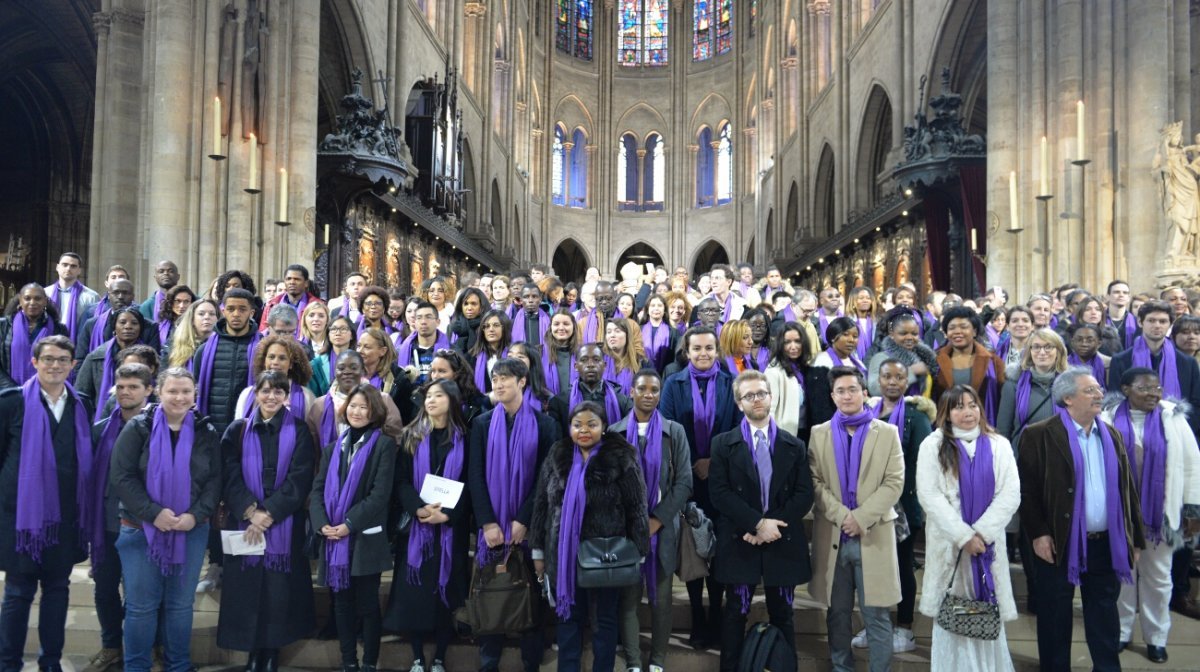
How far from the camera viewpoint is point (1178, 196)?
37.4 ft

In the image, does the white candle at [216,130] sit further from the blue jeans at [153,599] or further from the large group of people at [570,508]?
the blue jeans at [153,599]

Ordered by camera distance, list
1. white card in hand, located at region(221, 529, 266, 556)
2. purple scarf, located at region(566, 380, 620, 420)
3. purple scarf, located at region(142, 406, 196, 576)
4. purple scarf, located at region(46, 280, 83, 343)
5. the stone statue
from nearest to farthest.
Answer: purple scarf, located at region(142, 406, 196, 576)
white card in hand, located at region(221, 529, 266, 556)
purple scarf, located at region(566, 380, 620, 420)
purple scarf, located at region(46, 280, 83, 343)
the stone statue

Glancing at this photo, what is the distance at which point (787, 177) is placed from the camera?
32.4 meters

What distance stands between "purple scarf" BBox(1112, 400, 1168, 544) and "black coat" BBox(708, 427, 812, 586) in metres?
2.02

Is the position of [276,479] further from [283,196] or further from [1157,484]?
[283,196]

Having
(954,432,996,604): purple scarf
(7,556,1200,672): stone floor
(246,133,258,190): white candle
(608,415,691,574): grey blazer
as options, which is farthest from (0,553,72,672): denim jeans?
(246,133,258,190): white candle

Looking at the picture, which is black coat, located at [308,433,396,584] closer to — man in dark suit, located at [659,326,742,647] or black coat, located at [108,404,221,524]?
black coat, located at [108,404,221,524]

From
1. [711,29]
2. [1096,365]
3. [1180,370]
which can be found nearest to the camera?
[1180,370]

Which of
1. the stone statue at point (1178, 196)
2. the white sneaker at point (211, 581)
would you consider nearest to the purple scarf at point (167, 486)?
the white sneaker at point (211, 581)

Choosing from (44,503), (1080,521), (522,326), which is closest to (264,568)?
(44,503)

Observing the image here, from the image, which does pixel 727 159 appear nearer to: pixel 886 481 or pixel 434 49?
pixel 434 49

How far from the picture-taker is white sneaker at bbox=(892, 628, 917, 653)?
5754 millimetres

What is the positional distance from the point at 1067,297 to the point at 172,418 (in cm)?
732

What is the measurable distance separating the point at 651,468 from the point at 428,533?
1.33 metres
